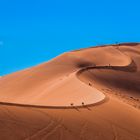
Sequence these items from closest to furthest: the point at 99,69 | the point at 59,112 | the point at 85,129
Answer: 1. the point at 85,129
2. the point at 59,112
3. the point at 99,69

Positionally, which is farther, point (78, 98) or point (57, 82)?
point (57, 82)

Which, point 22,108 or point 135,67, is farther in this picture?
point 135,67

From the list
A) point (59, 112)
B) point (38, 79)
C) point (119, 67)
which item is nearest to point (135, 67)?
point (119, 67)

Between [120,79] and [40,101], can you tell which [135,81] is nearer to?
[120,79]

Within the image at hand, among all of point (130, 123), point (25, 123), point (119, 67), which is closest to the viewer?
point (25, 123)

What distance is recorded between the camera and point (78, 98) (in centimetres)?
2825

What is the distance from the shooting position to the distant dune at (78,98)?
685 inches

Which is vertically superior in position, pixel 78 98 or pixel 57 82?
pixel 57 82

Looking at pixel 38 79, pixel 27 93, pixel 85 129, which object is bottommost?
pixel 85 129

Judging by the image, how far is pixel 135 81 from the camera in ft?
140

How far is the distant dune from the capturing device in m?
17.4

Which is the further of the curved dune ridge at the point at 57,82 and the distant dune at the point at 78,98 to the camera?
the curved dune ridge at the point at 57,82

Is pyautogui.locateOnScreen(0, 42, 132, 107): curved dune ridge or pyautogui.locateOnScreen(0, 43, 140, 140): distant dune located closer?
pyautogui.locateOnScreen(0, 43, 140, 140): distant dune

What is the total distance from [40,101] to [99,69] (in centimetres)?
1175
